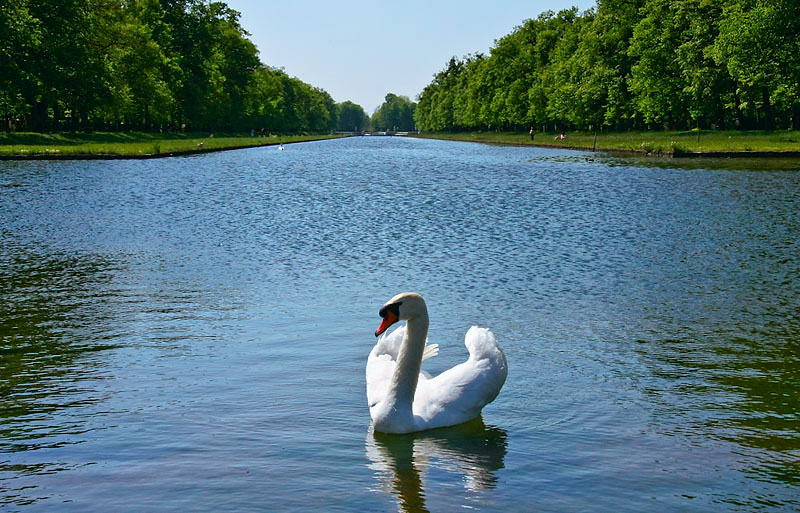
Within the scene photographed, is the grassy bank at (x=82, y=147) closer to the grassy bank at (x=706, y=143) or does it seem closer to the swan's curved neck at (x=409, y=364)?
the grassy bank at (x=706, y=143)

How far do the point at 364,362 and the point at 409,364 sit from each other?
267cm

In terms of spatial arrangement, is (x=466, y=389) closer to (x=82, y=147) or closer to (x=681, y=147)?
(x=681, y=147)

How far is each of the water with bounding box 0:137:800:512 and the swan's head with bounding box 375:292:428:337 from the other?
1.18m

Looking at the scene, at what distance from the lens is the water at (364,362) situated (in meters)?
7.02

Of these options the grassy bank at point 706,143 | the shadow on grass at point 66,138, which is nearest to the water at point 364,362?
the grassy bank at point 706,143

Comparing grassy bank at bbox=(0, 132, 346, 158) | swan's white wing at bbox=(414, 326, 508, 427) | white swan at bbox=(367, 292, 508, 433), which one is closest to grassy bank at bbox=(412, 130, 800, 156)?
grassy bank at bbox=(0, 132, 346, 158)

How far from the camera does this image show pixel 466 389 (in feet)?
27.5

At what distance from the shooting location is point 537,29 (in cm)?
12962

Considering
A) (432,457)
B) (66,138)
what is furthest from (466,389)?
(66,138)

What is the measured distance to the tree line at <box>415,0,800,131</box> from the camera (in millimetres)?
59156

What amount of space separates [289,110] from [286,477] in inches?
7407

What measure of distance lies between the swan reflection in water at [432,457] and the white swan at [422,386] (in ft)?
0.47

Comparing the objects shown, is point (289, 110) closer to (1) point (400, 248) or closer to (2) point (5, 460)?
(1) point (400, 248)

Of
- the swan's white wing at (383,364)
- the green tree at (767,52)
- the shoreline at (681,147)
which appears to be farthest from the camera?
the green tree at (767,52)
